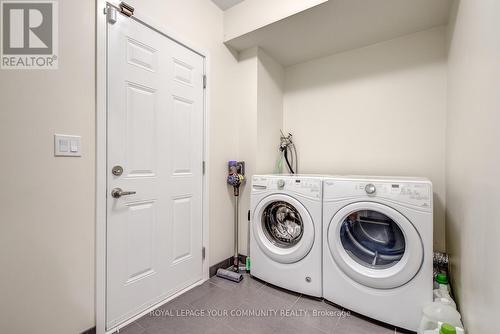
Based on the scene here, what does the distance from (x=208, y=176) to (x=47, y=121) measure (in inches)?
45.3

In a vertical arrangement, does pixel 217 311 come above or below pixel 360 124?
below

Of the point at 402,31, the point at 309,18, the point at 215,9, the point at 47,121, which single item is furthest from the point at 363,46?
the point at 47,121

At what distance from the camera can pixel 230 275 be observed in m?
2.01

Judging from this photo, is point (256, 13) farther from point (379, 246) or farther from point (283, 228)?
point (379, 246)

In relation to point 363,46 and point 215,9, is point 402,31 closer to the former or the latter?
point 363,46

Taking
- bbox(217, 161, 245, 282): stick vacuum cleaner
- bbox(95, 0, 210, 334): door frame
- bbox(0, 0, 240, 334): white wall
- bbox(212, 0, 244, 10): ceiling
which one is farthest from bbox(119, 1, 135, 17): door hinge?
bbox(217, 161, 245, 282): stick vacuum cleaner

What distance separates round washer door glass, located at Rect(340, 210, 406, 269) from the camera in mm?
1464

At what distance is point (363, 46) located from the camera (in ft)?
7.20

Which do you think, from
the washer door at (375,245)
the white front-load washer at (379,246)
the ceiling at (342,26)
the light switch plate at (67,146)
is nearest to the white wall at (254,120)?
the ceiling at (342,26)

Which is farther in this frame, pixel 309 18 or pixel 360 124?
pixel 360 124

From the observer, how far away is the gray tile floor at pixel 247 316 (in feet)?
4.59

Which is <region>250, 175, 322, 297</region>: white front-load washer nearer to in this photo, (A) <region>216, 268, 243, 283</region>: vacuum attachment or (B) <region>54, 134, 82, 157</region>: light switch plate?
(A) <region>216, 268, 243, 283</region>: vacuum attachment

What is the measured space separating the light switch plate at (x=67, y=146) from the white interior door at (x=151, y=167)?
0.54 feet

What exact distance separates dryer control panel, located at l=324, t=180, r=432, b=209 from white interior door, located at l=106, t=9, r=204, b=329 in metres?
1.11
